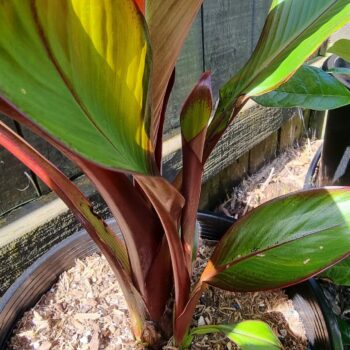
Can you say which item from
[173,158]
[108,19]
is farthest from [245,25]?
[108,19]

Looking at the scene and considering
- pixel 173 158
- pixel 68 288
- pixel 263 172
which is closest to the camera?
pixel 68 288

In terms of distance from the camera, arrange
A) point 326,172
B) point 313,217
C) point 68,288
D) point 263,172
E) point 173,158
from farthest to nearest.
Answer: point 263,172 → point 326,172 → point 173,158 → point 68,288 → point 313,217

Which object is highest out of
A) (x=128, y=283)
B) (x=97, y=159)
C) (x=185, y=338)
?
(x=97, y=159)

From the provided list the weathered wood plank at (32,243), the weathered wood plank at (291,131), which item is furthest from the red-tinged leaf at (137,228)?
the weathered wood plank at (291,131)

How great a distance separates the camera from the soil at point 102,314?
0.57 meters

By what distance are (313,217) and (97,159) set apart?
13.5 inches

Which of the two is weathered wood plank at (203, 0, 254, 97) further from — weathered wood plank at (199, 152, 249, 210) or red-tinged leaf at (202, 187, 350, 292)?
red-tinged leaf at (202, 187, 350, 292)

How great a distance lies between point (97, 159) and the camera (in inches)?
8.3

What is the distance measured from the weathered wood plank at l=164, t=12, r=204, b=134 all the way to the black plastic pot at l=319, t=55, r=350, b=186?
33 cm

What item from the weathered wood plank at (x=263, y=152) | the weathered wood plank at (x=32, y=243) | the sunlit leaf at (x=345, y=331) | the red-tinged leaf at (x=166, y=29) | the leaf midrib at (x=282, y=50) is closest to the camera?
the red-tinged leaf at (x=166, y=29)

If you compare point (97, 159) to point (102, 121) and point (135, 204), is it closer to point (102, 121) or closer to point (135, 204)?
point (102, 121)

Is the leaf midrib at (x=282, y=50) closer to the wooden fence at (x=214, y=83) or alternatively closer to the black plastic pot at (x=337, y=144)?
the wooden fence at (x=214, y=83)

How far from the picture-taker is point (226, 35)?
1067mm

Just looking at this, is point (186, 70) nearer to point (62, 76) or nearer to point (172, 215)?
A: point (172, 215)
